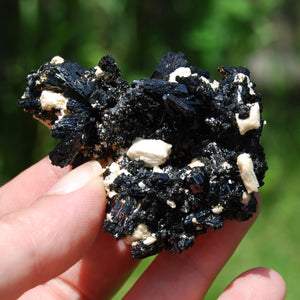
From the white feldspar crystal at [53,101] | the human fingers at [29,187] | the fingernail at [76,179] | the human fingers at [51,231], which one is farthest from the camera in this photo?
the human fingers at [29,187]

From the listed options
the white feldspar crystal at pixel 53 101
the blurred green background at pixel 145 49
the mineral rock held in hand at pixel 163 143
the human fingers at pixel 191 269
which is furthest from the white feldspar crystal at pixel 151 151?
the blurred green background at pixel 145 49

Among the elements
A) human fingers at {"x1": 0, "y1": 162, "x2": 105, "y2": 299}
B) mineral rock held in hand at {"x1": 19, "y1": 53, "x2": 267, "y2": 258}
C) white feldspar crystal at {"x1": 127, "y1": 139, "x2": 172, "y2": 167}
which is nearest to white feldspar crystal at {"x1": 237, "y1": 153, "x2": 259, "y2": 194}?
mineral rock held in hand at {"x1": 19, "y1": 53, "x2": 267, "y2": 258}

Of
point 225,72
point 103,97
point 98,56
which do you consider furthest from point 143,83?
point 98,56

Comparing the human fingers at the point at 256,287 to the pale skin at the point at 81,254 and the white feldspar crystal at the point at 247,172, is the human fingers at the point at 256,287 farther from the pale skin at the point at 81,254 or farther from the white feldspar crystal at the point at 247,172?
the white feldspar crystal at the point at 247,172

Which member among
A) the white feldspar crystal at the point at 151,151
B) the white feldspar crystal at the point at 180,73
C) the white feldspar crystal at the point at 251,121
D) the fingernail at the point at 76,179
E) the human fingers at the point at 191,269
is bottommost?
the human fingers at the point at 191,269

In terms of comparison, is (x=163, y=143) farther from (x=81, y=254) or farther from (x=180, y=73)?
(x=81, y=254)

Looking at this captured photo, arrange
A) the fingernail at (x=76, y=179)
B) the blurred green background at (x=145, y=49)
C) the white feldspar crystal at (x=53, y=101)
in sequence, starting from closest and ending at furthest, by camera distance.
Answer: the fingernail at (x=76, y=179) < the white feldspar crystal at (x=53, y=101) < the blurred green background at (x=145, y=49)

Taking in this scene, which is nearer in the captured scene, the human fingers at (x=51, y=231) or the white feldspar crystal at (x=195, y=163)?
the human fingers at (x=51, y=231)

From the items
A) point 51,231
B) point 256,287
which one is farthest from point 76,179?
point 256,287
